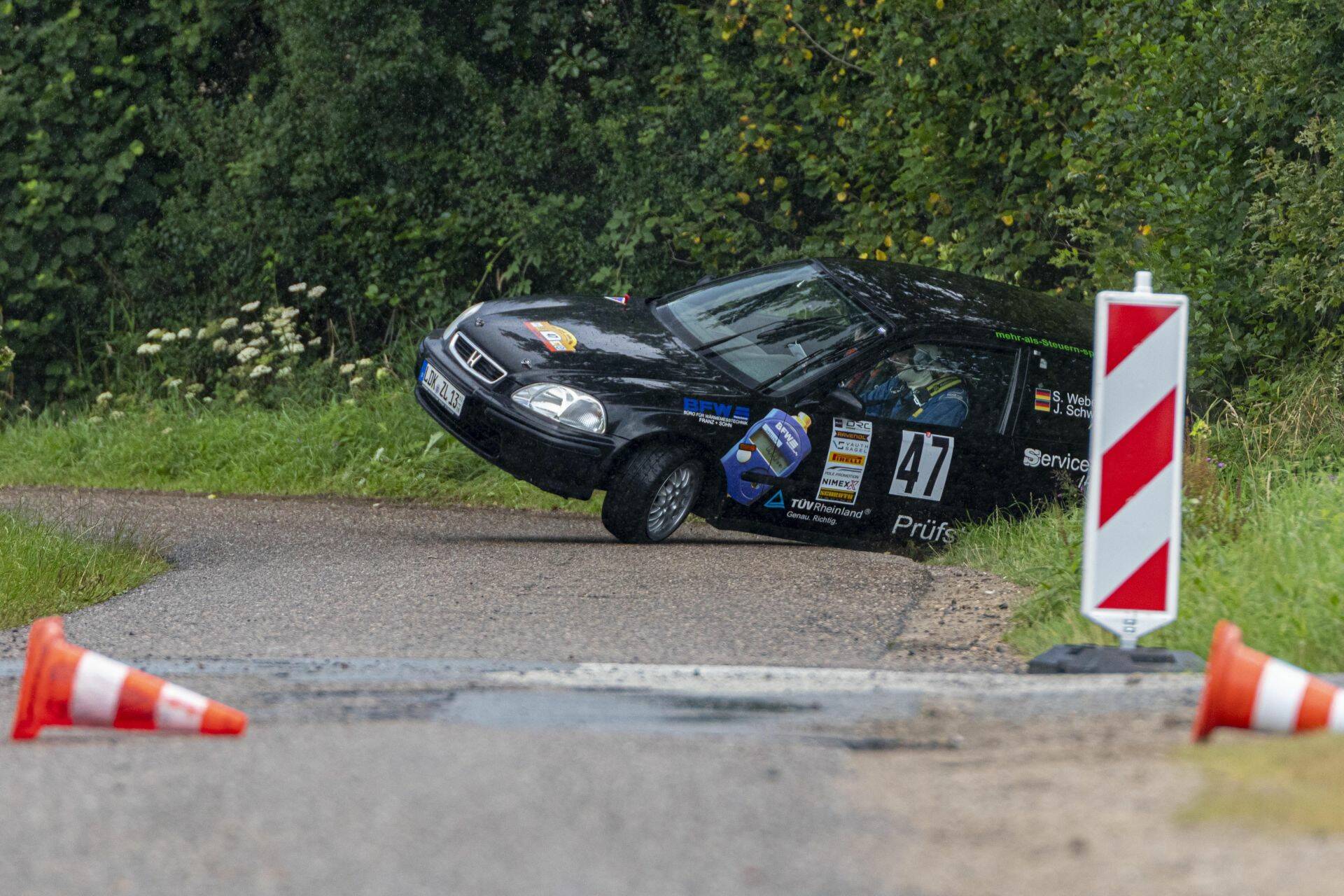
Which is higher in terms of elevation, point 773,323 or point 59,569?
point 773,323

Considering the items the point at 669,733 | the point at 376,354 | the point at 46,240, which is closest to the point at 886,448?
the point at 669,733

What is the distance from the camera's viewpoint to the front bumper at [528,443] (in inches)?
301

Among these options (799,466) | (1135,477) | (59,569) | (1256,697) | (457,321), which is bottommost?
(59,569)

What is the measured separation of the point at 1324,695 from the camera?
12.0ft

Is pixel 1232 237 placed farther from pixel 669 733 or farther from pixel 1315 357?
pixel 669 733

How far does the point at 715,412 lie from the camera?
7848 millimetres

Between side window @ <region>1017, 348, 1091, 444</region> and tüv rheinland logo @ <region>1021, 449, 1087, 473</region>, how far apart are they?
0.29 ft

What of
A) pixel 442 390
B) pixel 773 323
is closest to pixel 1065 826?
pixel 442 390

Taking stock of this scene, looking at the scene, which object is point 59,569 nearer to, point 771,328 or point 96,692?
point 96,692

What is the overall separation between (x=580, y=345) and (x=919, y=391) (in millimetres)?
1780

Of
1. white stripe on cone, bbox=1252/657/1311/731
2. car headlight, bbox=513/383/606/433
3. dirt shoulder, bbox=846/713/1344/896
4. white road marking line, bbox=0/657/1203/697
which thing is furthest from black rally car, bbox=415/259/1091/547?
white stripe on cone, bbox=1252/657/1311/731

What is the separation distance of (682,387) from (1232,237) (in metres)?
3.33

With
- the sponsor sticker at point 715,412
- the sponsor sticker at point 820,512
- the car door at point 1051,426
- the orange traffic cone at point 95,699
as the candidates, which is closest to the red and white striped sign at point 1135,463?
the orange traffic cone at point 95,699

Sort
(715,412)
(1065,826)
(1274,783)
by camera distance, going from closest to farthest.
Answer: (1065,826), (1274,783), (715,412)
